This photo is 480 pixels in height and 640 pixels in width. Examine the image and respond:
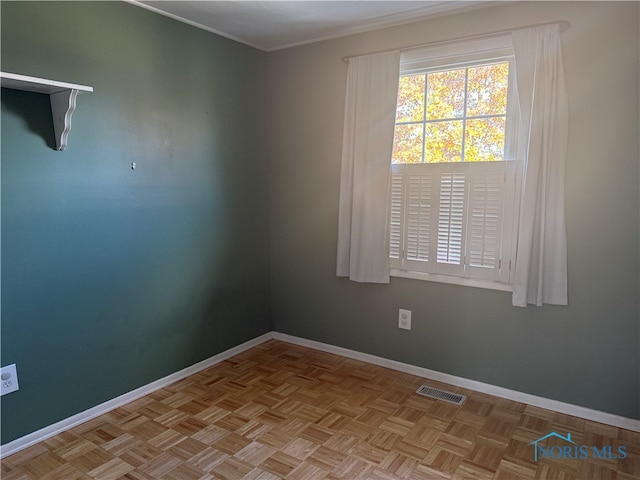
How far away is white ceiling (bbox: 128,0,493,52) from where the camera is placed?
7.86ft

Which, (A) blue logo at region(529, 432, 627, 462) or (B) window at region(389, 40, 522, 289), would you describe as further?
(B) window at region(389, 40, 522, 289)

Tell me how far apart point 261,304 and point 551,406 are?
202cm

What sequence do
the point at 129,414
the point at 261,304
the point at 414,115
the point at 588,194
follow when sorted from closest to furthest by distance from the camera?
the point at 588,194
the point at 129,414
the point at 414,115
the point at 261,304

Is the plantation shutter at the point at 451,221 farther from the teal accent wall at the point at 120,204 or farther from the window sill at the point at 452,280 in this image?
the teal accent wall at the point at 120,204

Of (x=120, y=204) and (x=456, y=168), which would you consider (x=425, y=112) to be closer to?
(x=456, y=168)

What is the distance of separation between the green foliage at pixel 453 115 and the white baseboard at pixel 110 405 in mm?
1778

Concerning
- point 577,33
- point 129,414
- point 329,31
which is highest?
point 329,31

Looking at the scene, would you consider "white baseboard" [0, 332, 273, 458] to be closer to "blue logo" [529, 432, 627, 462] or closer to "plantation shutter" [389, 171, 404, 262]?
"plantation shutter" [389, 171, 404, 262]

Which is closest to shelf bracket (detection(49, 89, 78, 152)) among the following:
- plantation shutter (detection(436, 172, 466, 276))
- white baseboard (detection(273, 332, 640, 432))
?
plantation shutter (detection(436, 172, 466, 276))

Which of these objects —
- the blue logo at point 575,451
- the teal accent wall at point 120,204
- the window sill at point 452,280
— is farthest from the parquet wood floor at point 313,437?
the window sill at point 452,280

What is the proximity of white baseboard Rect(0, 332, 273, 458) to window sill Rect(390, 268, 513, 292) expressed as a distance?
50.5 inches

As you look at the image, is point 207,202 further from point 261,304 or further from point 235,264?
point 261,304

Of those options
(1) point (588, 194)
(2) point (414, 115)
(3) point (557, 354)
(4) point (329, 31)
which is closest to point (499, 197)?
(1) point (588, 194)

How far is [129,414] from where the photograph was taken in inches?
92.8
